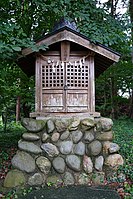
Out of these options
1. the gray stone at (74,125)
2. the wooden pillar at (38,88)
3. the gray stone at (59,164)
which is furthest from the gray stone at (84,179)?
the wooden pillar at (38,88)

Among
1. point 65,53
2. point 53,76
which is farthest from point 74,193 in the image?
point 65,53

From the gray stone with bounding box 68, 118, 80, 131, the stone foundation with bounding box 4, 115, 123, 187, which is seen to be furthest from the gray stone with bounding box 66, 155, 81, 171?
the gray stone with bounding box 68, 118, 80, 131

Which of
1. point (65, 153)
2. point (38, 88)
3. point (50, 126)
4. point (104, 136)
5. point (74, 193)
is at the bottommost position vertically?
point (74, 193)

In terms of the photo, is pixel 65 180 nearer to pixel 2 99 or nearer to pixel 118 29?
pixel 118 29

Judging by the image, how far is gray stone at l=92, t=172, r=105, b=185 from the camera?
12.7ft

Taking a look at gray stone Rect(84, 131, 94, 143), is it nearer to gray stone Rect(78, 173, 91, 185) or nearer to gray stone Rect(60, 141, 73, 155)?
gray stone Rect(60, 141, 73, 155)

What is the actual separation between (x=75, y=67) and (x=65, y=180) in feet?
6.61

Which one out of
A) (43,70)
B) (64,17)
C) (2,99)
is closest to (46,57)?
(43,70)

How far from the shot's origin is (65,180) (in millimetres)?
3846

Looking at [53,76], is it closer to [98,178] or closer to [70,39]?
[70,39]

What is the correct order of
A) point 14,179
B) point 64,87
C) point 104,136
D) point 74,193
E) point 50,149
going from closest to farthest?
point 74,193 → point 14,179 → point 50,149 → point 104,136 → point 64,87

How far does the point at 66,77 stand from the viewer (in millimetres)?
4305

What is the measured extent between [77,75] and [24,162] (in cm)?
181

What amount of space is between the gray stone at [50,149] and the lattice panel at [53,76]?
3.59 feet
